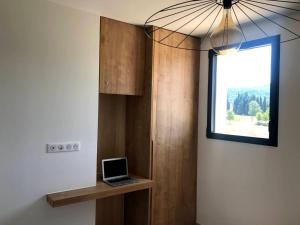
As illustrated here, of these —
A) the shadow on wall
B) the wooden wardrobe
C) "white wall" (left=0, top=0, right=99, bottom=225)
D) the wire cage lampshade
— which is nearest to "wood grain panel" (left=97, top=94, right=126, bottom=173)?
the wooden wardrobe

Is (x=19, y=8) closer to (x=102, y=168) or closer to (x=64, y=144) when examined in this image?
(x=64, y=144)

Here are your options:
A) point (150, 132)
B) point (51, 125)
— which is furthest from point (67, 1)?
point (150, 132)

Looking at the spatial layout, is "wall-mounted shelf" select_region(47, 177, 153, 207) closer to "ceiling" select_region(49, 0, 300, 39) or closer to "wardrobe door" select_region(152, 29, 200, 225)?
"wardrobe door" select_region(152, 29, 200, 225)

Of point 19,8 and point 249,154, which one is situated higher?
point 19,8

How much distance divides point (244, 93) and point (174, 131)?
0.90 meters

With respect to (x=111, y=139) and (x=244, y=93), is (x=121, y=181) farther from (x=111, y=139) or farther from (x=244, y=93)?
(x=244, y=93)

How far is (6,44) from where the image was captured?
82.6 inches

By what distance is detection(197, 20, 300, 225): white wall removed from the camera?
2.45 metres

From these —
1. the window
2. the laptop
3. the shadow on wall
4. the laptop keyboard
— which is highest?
the window

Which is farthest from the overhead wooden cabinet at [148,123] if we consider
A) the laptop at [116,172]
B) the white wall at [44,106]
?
the white wall at [44,106]

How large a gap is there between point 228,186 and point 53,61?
7.50 feet

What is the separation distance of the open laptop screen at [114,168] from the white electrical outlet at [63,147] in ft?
1.51

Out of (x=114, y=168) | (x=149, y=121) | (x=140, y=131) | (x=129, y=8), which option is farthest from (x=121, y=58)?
(x=114, y=168)

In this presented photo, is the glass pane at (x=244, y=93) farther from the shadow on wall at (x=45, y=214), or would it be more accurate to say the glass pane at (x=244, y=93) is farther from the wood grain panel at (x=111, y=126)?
the shadow on wall at (x=45, y=214)
